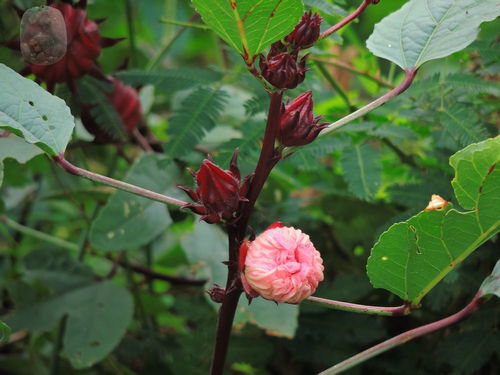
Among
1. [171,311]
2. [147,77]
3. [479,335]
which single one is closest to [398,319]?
[479,335]

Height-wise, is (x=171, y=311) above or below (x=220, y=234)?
below

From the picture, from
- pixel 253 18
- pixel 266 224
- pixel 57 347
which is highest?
pixel 253 18

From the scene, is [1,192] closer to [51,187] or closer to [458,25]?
[51,187]

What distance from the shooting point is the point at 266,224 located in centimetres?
107

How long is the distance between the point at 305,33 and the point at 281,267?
0.19 m

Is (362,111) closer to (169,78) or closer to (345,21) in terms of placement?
(345,21)

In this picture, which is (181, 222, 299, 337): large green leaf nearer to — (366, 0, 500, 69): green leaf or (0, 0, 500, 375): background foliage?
(0, 0, 500, 375): background foliage

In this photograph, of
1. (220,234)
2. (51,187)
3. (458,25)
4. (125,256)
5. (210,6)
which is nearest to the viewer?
(210,6)

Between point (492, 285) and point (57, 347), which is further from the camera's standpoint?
point (57, 347)

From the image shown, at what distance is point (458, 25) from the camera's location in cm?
67

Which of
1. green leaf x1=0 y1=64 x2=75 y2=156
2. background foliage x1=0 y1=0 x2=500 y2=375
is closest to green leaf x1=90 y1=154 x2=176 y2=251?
background foliage x1=0 y1=0 x2=500 y2=375

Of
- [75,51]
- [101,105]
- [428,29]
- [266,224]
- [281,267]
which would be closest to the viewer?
[281,267]

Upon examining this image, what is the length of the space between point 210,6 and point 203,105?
365 mm

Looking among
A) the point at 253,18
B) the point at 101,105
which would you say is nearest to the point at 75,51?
the point at 101,105
